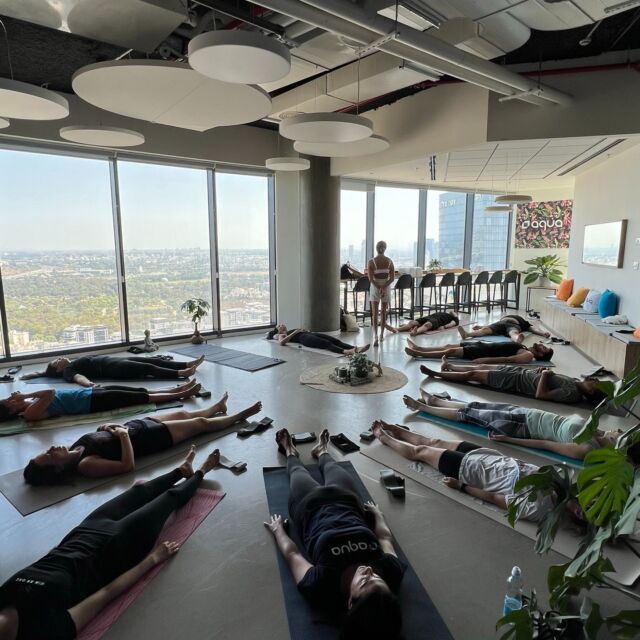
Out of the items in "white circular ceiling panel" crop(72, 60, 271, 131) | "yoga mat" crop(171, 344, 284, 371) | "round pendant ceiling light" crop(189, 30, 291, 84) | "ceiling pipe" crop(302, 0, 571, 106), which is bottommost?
"yoga mat" crop(171, 344, 284, 371)

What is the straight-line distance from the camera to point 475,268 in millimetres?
12883

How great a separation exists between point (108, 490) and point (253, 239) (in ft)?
21.6

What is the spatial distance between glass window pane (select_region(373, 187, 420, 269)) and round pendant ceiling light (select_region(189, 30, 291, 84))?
793 cm

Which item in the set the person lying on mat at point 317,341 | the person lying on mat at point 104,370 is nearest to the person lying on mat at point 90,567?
the person lying on mat at point 104,370

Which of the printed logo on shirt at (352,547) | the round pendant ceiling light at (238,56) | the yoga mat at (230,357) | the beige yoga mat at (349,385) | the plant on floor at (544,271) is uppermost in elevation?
the round pendant ceiling light at (238,56)

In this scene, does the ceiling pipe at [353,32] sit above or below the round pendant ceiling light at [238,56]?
above

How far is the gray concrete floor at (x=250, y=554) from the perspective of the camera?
207 centimetres

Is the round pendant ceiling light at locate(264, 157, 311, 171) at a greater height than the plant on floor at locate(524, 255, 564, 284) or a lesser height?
greater

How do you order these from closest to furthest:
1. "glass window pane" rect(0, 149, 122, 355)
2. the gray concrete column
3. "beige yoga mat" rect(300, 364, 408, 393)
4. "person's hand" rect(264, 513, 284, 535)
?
"person's hand" rect(264, 513, 284, 535) < "beige yoga mat" rect(300, 364, 408, 393) < "glass window pane" rect(0, 149, 122, 355) < the gray concrete column

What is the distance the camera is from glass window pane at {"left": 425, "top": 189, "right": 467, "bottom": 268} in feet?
39.0

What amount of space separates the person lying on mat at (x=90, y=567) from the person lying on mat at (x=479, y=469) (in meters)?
1.83

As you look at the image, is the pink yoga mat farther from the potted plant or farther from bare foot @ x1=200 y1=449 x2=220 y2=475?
the potted plant

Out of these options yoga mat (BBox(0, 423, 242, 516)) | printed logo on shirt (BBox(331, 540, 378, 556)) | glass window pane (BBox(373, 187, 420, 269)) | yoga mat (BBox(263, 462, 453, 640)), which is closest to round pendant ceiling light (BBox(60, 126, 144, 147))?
yoga mat (BBox(0, 423, 242, 516))

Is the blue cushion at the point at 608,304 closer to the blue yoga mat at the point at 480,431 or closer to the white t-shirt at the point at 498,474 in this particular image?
the blue yoga mat at the point at 480,431
